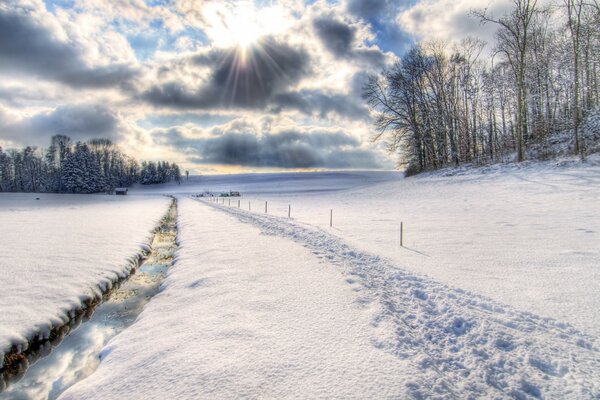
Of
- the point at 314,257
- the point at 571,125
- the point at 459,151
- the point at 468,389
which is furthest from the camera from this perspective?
the point at 459,151

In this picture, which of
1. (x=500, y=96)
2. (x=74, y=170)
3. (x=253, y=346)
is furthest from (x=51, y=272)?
(x=74, y=170)

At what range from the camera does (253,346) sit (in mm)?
4055

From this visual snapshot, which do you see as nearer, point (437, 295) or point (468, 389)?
point (468, 389)

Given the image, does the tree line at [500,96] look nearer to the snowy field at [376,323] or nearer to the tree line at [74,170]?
the snowy field at [376,323]

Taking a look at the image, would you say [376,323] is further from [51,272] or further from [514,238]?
[51,272]

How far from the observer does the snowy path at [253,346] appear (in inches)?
127

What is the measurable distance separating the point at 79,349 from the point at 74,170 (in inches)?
3008

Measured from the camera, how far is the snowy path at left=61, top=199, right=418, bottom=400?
3.22m

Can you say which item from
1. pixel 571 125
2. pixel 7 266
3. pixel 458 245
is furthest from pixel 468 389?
pixel 571 125

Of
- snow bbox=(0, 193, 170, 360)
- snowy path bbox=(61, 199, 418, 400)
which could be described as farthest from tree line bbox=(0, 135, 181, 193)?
snowy path bbox=(61, 199, 418, 400)

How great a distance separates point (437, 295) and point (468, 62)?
117 feet

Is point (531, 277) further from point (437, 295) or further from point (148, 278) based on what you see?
point (148, 278)

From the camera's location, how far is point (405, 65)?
35062mm

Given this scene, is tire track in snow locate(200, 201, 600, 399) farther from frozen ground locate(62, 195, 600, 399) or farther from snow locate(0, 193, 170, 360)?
snow locate(0, 193, 170, 360)
